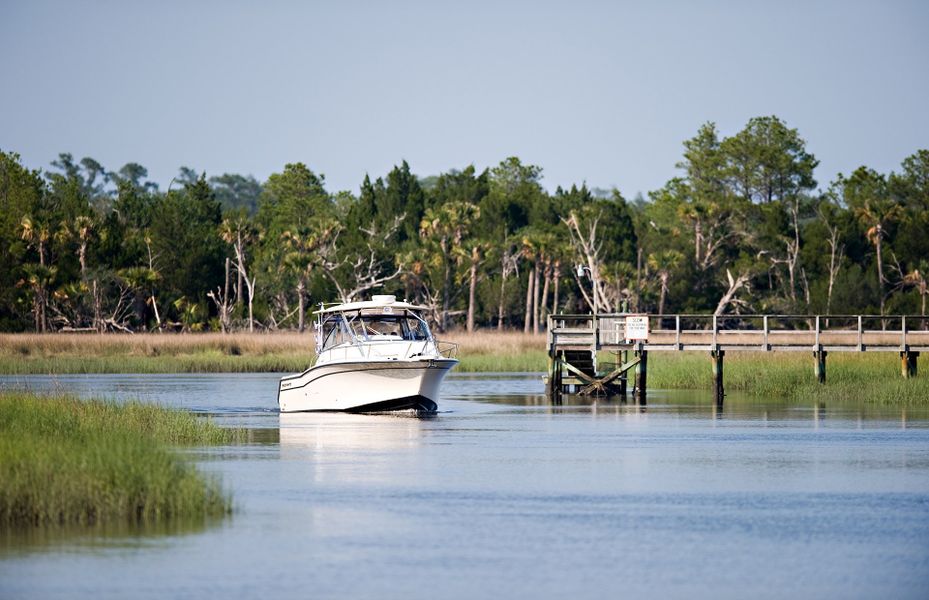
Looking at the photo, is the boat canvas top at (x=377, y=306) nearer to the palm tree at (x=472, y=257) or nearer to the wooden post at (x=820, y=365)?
the wooden post at (x=820, y=365)

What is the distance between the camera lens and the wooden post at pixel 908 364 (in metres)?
48.3

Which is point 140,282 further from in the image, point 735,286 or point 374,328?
point 374,328

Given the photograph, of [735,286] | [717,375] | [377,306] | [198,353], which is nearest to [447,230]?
[735,286]

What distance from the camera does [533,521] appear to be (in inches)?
908

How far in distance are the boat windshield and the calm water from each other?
10.4 ft

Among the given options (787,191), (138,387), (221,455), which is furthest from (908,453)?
(787,191)

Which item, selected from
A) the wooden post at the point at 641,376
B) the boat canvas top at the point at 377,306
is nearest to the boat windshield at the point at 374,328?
the boat canvas top at the point at 377,306

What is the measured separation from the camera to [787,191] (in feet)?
386

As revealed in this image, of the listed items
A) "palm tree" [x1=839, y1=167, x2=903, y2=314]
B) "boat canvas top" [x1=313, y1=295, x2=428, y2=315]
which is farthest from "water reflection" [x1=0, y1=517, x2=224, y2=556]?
"palm tree" [x1=839, y1=167, x2=903, y2=314]

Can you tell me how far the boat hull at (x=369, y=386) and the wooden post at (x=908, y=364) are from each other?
598 inches

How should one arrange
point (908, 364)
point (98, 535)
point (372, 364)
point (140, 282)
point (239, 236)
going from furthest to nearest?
point (239, 236), point (140, 282), point (908, 364), point (372, 364), point (98, 535)

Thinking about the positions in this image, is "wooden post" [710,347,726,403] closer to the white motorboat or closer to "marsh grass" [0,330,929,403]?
"marsh grass" [0,330,929,403]

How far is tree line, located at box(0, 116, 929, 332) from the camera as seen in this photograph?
9019 cm

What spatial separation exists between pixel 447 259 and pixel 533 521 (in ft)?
240
